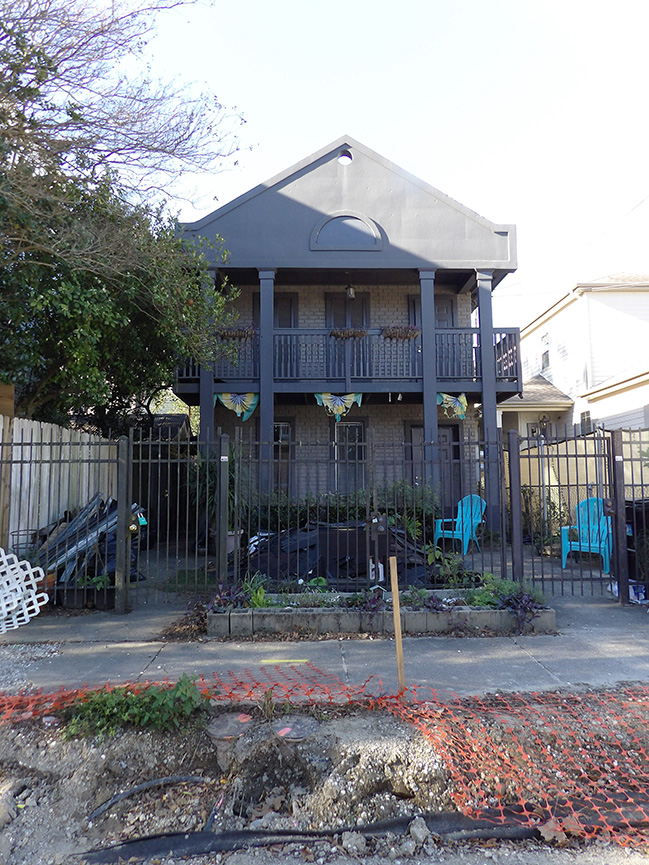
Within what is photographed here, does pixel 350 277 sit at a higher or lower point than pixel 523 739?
higher

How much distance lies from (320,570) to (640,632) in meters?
3.66

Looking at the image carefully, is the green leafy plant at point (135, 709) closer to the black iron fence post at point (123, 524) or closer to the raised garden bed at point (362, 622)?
the raised garden bed at point (362, 622)

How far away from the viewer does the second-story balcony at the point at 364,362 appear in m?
12.3

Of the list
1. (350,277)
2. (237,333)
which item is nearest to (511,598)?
(237,333)

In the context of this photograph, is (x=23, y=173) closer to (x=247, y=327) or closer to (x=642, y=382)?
(x=247, y=327)

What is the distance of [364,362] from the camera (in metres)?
12.5

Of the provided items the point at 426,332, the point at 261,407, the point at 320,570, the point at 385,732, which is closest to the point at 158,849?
the point at 385,732

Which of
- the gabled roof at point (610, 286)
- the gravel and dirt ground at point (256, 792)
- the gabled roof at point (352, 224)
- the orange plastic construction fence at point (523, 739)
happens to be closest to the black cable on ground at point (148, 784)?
the gravel and dirt ground at point (256, 792)

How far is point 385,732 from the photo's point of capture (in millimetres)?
3648

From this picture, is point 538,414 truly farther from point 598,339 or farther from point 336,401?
point 336,401

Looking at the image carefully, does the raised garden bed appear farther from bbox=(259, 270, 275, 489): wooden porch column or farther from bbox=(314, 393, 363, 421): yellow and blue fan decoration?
bbox=(314, 393, 363, 421): yellow and blue fan decoration

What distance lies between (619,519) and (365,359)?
21.9ft

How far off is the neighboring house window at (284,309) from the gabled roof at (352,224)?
5.26ft

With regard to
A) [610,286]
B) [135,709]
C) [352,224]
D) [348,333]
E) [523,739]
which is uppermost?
[352,224]
